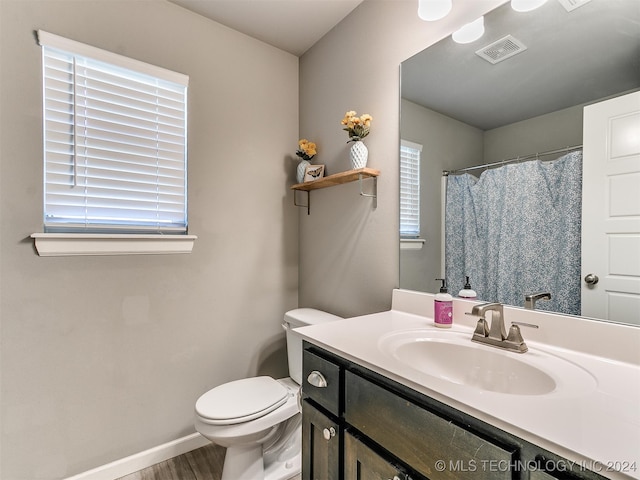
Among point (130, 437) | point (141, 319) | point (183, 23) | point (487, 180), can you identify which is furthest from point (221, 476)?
point (183, 23)

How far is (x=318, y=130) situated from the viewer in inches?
79.8

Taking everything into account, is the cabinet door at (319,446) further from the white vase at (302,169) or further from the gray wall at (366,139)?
the white vase at (302,169)

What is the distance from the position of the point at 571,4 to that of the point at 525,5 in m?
0.15

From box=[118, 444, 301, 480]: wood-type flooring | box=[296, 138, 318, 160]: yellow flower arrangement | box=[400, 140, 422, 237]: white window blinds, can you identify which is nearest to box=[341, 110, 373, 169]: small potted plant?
box=[400, 140, 422, 237]: white window blinds

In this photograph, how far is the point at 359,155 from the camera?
1.60 metres

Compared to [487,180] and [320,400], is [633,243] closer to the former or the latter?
[487,180]

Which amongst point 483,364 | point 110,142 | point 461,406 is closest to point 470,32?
point 483,364

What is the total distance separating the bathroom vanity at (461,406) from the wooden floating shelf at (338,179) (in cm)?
73

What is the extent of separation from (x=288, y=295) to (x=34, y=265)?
4.41ft

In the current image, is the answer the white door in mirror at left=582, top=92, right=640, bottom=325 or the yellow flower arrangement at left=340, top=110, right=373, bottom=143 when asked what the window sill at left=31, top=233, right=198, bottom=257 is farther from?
the white door in mirror at left=582, top=92, right=640, bottom=325

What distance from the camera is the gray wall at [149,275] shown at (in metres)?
1.37

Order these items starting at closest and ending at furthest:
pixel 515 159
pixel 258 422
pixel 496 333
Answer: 1. pixel 496 333
2. pixel 515 159
3. pixel 258 422

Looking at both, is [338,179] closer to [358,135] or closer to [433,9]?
[358,135]

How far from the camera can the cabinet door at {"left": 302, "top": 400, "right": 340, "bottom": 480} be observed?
96cm
